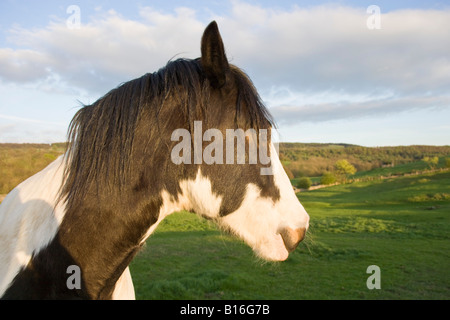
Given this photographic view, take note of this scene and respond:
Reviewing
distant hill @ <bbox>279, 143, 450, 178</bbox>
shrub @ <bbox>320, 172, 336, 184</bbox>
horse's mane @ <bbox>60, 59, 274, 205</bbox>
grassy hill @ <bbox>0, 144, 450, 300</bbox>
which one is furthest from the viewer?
distant hill @ <bbox>279, 143, 450, 178</bbox>

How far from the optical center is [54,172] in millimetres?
1800

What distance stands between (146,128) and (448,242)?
55.3 feet

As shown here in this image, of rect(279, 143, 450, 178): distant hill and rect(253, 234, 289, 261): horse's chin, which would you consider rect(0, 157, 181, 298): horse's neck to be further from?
rect(279, 143, 450, 178): distant hill

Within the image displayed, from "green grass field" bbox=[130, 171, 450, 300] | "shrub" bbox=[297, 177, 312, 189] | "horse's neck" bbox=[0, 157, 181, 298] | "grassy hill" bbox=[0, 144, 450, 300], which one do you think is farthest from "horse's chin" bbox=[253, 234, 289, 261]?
"shrub" bbox=[297, 177, 312, 189]

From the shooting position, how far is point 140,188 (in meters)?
1.61

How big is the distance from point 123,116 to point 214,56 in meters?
0.60

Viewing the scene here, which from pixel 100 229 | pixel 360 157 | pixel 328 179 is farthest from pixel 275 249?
pixel 360 157

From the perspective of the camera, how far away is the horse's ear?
4.99 ft

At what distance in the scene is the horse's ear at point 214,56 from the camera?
152 centimetres

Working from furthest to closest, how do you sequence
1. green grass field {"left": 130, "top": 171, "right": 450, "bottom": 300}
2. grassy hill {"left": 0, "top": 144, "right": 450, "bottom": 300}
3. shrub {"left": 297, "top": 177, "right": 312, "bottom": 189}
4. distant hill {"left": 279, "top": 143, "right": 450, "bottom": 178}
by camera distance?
distant hill {"left": 279, "top": 143, "right": 450, "bottom": 178}
shrub {"left": 297, "top": 177, "right": 312, "bottom": 189}
green grass field {"left": 130, "top": 171, "right": 450, "bottom": 300}
grassy hill {"left": 0, "top": 144, "right": 450, "bottom": 300}

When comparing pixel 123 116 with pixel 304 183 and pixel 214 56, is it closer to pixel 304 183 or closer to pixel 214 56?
pixel 214 56

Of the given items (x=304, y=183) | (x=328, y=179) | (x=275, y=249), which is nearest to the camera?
(x=275, y=249)

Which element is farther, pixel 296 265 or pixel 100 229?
pixel 296 265

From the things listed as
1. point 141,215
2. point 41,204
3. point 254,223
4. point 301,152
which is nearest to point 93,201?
point 141,215
